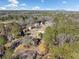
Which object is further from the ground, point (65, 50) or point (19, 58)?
point (65, 50)

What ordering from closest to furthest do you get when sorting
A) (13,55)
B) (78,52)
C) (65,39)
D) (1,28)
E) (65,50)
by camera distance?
(78,52) → (65,50) → (13,55) → (65,39) → (1,28)

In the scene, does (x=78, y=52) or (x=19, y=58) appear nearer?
(x=78, y=52)

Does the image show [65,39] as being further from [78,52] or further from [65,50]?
[78,52]

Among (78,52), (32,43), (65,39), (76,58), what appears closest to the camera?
(76,58)

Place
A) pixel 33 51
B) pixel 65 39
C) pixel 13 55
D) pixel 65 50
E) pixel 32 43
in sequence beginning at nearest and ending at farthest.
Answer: pixel 65 50, pixel 13 55, pixel 33 51, pixel 65 39, pixel 32 43

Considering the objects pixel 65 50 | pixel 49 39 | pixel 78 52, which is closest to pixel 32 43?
pixel 49 39

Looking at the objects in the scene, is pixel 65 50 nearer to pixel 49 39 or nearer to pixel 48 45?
pixel 48 45

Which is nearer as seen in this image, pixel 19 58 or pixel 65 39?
pixel 19 58

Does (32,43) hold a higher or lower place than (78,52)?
lower

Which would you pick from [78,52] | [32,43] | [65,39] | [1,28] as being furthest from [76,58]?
[1,28]
